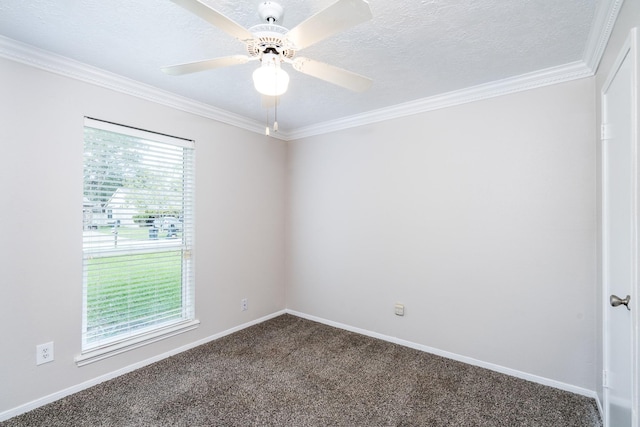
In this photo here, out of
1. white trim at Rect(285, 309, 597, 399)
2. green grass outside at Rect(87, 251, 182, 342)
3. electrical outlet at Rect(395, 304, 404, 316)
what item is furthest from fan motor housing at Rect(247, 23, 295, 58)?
white trim at Rect(285, 309, 597, 399)

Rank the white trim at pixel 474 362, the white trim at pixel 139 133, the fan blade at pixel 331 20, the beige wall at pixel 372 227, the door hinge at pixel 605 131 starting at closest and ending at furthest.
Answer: the fan blade at pixel 331 20, the door hinge at pixel 605 131, the beige wall at pixel 372 227, the white trim at pixel 474 362, the white trim at pixel 139 133

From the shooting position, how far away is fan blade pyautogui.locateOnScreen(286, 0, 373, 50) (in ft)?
3.42

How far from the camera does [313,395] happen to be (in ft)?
7.06

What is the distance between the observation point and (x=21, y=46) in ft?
6.22

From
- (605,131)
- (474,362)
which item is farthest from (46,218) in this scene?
(605,131)

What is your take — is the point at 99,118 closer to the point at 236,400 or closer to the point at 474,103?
the point at 236,400

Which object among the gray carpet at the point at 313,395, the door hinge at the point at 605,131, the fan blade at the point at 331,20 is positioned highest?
the fan blade at the point at 331,20

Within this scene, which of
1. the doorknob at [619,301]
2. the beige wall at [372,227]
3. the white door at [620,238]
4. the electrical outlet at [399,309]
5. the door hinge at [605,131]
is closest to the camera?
the white door at [620,238]

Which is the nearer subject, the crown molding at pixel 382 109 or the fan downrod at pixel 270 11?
the fan downrod at pixel 270 11

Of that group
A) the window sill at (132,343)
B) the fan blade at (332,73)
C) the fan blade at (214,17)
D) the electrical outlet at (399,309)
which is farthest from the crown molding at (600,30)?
the window sill at (132,343)

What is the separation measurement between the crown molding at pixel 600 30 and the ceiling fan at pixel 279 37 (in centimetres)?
129

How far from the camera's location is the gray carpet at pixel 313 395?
189cm

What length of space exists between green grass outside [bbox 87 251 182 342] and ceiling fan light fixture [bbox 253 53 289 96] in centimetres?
199

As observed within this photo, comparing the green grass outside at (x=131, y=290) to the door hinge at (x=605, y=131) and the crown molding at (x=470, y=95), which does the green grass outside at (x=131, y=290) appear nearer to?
the crown molding at (x=470, y=95)
